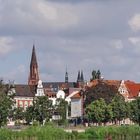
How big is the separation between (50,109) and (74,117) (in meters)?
38.8

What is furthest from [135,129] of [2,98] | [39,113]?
[39,113]

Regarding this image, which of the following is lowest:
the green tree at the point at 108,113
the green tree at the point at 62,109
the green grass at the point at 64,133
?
the green grass at the point at 64,133

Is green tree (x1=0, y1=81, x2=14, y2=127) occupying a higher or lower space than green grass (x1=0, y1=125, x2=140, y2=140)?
higher

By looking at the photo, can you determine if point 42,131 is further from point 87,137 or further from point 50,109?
point 50,109

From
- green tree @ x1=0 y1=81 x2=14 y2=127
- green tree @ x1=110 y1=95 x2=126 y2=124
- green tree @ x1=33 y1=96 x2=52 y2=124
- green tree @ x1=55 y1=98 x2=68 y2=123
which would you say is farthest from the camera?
green tree @ x1=55 y1=98 x2=68 y2=123

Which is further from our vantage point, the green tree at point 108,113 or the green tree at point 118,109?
the green tree at point 118,109

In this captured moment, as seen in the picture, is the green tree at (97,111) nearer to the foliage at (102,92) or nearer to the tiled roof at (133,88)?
the foliage at (102,92)

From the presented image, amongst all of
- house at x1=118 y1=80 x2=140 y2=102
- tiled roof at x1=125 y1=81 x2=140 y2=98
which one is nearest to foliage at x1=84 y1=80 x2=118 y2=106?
house at x1=118 y1=80 x2=140 y2=102

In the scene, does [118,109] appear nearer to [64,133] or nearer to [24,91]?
[64,133]

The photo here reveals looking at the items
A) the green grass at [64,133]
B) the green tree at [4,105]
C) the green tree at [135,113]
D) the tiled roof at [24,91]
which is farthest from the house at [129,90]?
the green grass at [64,133]

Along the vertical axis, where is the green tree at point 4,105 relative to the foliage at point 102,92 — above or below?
below

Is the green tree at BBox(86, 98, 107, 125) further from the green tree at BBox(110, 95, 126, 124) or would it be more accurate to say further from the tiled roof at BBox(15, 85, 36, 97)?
the tiled roof at BBox(15, 85, 36, 97)

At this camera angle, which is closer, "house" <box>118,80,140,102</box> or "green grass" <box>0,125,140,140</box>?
"green grass" <box>0,125,140,140</box>

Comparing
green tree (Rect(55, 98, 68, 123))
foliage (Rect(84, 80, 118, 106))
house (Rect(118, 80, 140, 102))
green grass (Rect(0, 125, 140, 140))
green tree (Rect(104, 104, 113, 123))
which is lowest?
green grass (Rect(0, 125, 140, 140))
